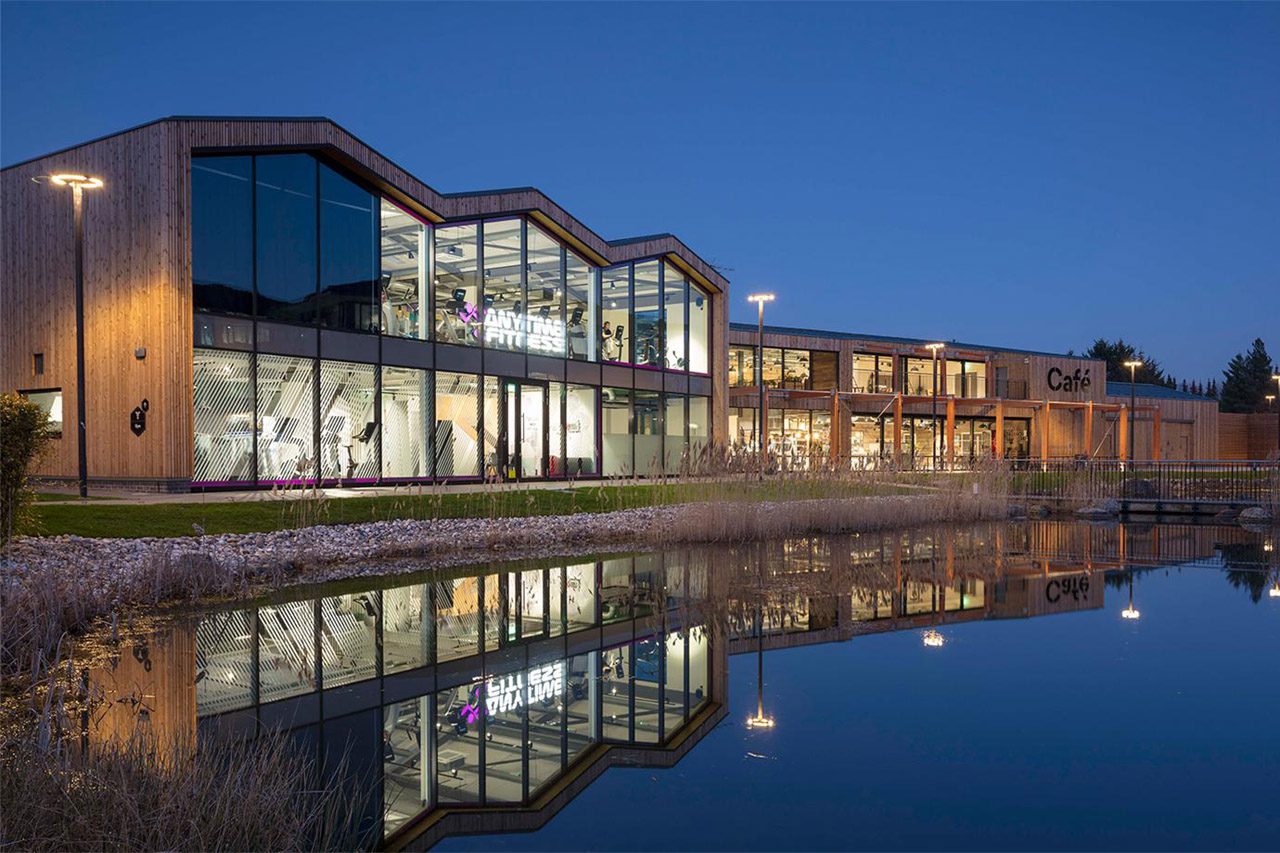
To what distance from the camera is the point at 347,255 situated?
2042 centimetres

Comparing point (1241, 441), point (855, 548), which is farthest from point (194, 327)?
point (1241, 441)

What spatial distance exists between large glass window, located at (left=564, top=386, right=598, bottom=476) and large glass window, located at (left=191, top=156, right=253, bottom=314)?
10178 mm

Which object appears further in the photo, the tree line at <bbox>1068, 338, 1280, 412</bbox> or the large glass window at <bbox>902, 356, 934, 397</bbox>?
the tree line at <bbox>1068, 338, 1280, 412</bbox>

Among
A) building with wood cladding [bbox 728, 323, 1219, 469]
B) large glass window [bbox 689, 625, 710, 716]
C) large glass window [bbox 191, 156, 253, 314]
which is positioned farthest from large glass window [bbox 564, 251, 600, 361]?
large glass window [bbox 689, 625, 710, 716]

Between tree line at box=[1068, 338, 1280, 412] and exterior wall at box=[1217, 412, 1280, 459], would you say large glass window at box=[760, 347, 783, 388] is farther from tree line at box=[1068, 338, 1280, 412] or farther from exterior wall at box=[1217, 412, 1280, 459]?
tree line at box=[1068, 338, 1280, 412]

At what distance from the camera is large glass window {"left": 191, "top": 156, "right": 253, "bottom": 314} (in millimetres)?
17281

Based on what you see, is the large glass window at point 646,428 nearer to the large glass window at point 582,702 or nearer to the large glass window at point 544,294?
the large glass window at point 544,294

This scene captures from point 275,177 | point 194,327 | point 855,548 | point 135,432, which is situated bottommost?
point 855,548

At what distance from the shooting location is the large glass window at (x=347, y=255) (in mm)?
19812

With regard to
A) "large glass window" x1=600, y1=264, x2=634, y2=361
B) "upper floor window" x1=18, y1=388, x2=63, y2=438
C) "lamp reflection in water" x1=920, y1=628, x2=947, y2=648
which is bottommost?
"lamp reflection in water" x1=920, y1=628, x2=947, y2=648

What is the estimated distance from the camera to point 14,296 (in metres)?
19.1

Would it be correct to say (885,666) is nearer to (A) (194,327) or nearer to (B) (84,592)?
(B) (84,592)

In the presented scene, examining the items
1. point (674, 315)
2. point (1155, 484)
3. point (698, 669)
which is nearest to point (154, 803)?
point (698, 669)

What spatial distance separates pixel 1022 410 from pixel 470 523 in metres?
42.0
